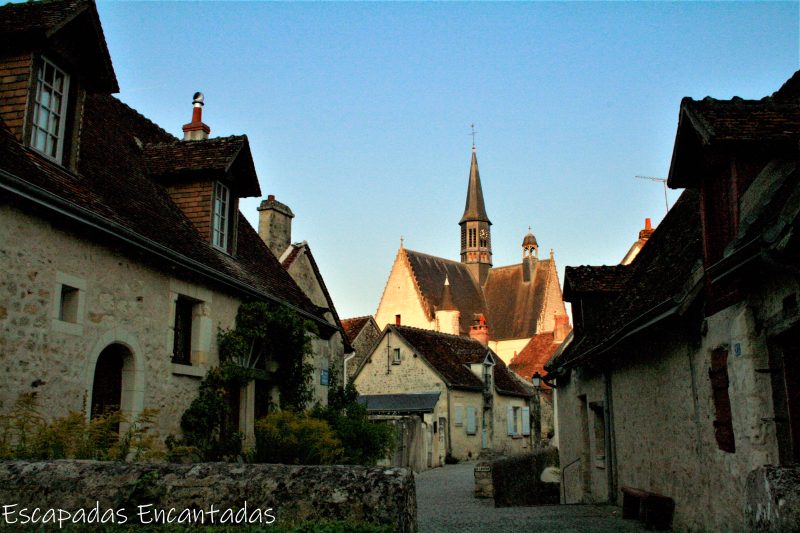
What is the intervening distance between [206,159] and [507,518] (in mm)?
7230

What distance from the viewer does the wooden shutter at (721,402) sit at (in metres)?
6.62

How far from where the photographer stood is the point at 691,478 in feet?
25.9

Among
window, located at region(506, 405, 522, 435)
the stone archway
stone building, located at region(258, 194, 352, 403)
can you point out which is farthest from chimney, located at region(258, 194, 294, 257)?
window, located at region(506, 405, 522, 435)

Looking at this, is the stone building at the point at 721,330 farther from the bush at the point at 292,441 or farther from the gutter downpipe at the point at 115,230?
the gutter downpipe at the point at 115,230

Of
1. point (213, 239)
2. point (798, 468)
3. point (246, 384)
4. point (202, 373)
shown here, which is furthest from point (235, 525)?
point (213, 239)

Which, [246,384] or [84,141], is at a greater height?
[84,141]

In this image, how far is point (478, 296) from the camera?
58.5 meters

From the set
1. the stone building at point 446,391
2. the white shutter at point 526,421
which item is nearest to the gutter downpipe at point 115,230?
the stone building at point 446,391

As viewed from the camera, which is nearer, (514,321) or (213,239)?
(213,239)

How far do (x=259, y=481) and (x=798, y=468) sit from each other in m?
2.81

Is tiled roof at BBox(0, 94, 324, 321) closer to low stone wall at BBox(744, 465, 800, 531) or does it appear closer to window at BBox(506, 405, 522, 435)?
low stone wall at BBox(744, 465, 800, 531)

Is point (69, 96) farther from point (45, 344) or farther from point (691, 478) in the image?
point (691, 478)

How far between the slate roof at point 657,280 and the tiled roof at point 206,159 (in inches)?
247

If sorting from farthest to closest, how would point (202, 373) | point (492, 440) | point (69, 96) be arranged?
1. point (492, 440)
2. point (202, 373)
3. point (69, 96)
